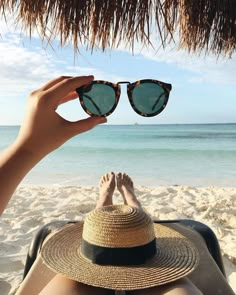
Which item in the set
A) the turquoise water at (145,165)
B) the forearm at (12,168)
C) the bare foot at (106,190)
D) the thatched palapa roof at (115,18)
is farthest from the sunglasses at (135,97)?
the turquoise water at (145,165)

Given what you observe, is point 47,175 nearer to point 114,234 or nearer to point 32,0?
point 32,0

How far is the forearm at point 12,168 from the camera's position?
800 mm

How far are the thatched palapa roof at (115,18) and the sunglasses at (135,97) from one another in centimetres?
103

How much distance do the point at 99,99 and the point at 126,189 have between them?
5.85 feet

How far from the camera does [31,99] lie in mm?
916

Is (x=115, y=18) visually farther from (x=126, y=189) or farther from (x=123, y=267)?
(x=123, y=267)

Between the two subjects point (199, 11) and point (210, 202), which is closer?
point (199, 11)

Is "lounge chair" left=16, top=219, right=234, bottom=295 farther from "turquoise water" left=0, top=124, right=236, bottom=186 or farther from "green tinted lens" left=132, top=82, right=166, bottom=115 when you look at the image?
"turquoise water" left=0, top=124, right=236, bottom=186

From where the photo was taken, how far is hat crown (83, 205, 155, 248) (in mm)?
1433

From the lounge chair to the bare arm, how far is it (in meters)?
0.84

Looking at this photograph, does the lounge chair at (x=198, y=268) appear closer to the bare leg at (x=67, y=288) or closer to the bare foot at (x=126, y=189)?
the bare leg at (x=67, y=288)

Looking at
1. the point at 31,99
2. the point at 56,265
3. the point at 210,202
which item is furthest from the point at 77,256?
the point at 210,202

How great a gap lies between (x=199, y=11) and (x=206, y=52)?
46 cm

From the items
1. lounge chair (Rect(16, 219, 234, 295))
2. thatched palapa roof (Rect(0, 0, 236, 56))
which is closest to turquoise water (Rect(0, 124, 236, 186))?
thatched palapa roof (Rect(0, 0, 236, 56))
